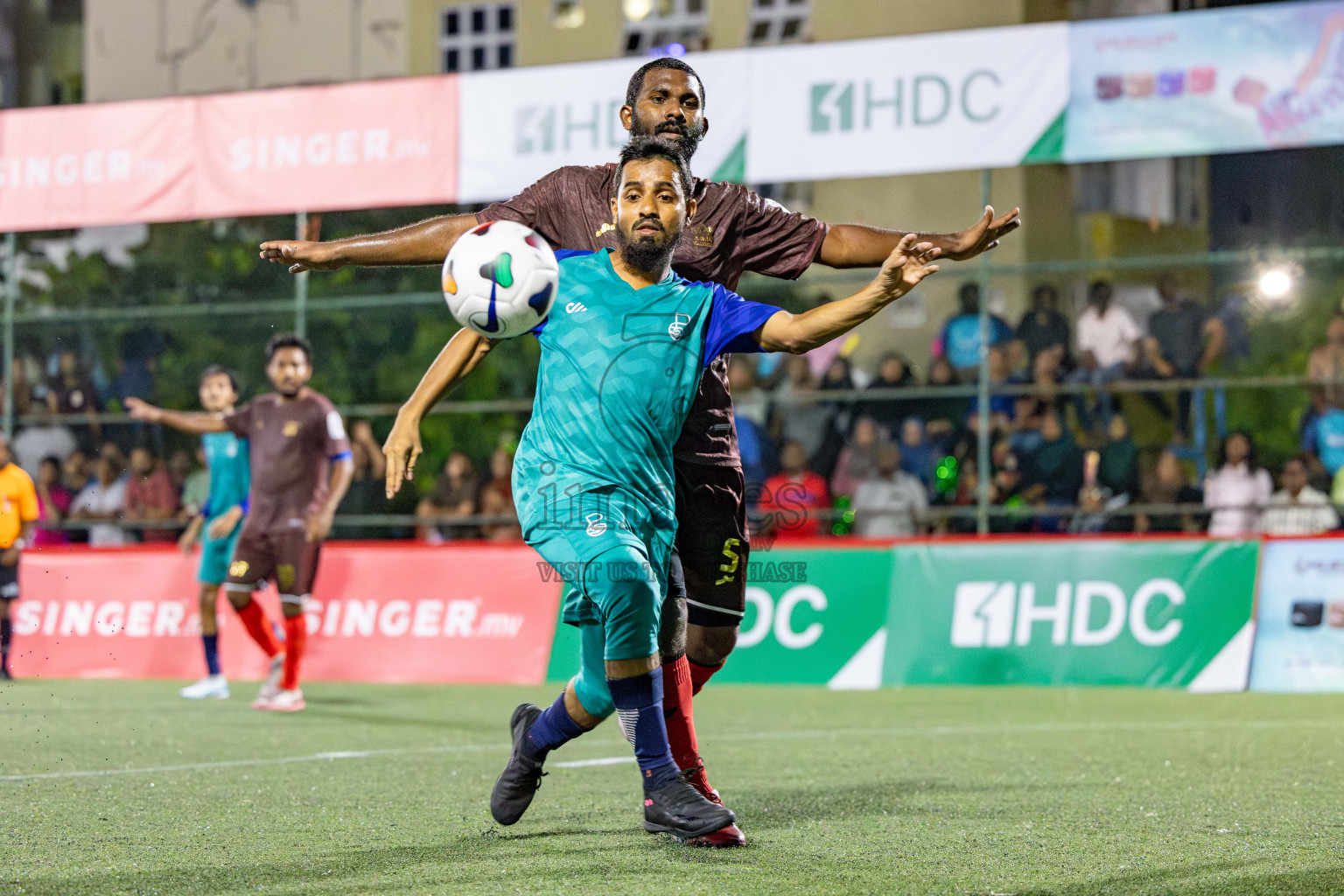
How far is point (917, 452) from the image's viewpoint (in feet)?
48.3

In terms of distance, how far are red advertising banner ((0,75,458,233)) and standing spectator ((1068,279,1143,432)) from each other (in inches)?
214

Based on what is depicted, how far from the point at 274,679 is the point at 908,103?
6.21 m

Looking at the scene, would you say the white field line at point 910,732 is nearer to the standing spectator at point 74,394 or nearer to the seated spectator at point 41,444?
the standing spectator at point 74,394

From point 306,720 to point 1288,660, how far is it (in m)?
6.29

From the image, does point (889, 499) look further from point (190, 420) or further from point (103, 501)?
point (103, 501)

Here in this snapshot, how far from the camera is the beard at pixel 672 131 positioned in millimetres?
5418

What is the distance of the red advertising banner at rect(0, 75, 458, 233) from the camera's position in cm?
1446

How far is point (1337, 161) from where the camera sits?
1891cm

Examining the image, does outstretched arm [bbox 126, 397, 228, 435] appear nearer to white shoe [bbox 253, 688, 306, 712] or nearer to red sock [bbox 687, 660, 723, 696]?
white shoe [bbox 253, 688, 306, 712]

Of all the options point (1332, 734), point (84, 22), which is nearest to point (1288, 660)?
point (1332, 734)

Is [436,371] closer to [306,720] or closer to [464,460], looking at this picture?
[306,720]

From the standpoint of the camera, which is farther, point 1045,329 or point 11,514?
point 1045,329

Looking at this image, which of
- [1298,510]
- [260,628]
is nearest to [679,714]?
[260,628]

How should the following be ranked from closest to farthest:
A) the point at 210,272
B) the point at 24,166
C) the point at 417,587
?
1. the point at 417,587
2. the point at 24,166
3. the point at 210,272
